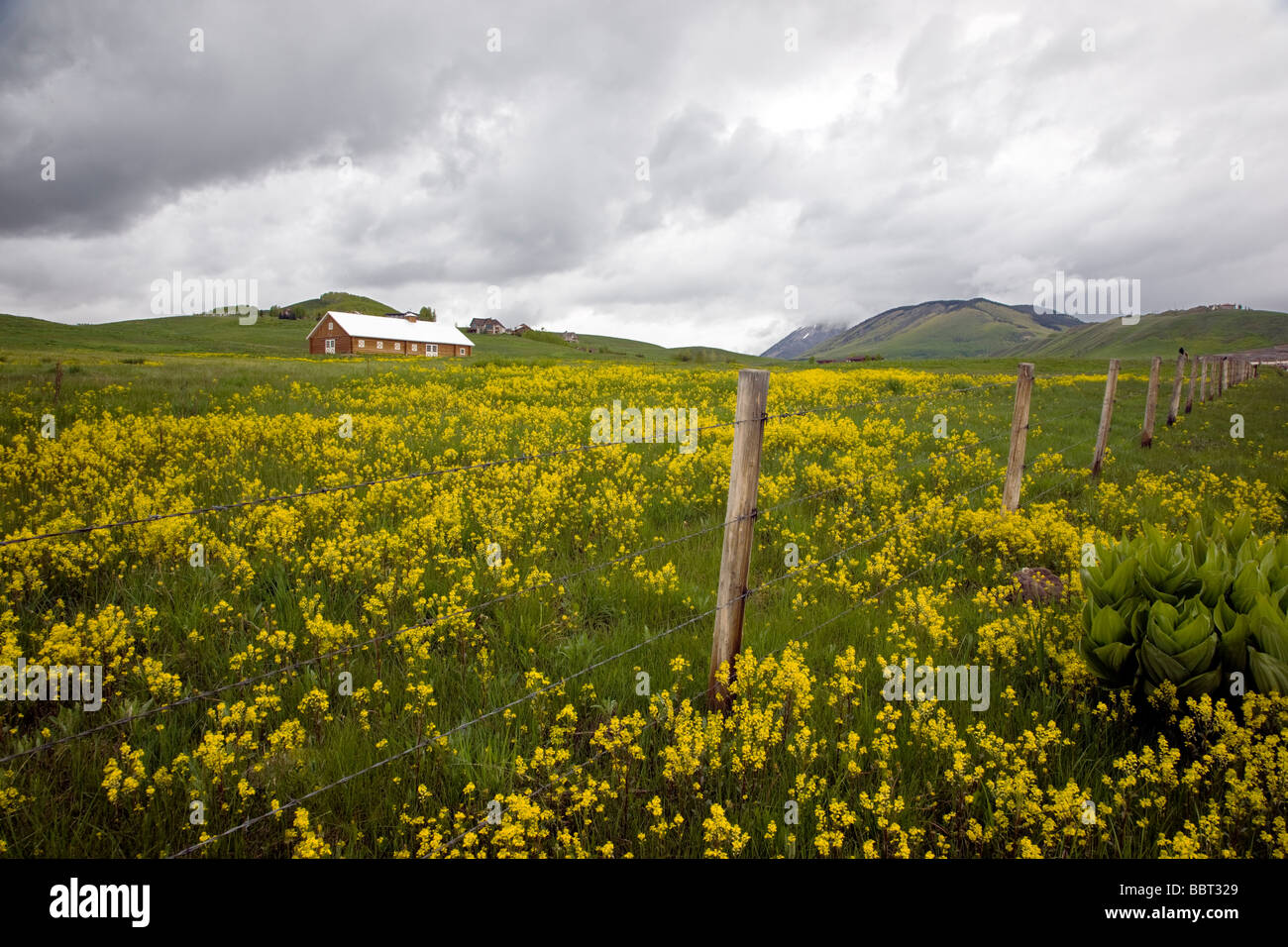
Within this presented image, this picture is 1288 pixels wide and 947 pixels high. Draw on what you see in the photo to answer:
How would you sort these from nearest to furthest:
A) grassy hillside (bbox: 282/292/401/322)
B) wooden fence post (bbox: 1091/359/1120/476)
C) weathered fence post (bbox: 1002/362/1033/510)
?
weathered fence post (bbox: 1002/362/1033/510)
wooden fence post (bbox: 1091/359/1120/476)
grassy hillside (bbox: 282/292/401/322)

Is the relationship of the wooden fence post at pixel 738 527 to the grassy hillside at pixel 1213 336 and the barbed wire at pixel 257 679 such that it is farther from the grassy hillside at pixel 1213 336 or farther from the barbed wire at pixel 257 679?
the grassy hillside at pixel 1213 336

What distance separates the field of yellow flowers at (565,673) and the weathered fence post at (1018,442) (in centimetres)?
38

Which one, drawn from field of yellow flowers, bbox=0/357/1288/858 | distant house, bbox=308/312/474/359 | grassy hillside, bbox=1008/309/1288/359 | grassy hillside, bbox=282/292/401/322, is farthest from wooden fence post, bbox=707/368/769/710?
grassy hillside, bbox=1008/309/1288/359

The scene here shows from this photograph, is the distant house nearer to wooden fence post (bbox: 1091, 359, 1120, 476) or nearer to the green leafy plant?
wooden fence post (bbox: 1091, 359, 1120, 476)

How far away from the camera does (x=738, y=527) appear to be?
3.50 meters

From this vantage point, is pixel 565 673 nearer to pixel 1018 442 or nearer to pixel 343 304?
pixel 1018 442

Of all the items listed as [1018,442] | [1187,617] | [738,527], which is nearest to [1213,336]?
[1018,442]

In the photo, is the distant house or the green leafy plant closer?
the green leafy plant

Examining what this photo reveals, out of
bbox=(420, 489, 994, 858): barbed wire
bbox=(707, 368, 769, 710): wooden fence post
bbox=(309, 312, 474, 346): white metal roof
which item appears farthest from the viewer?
bbox=(309, 312, 474, 346): white metal roof

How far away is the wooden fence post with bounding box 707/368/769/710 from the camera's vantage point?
3424 millimetres

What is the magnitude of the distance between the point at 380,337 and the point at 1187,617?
81.4 metres

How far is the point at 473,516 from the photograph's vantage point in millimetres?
6527
